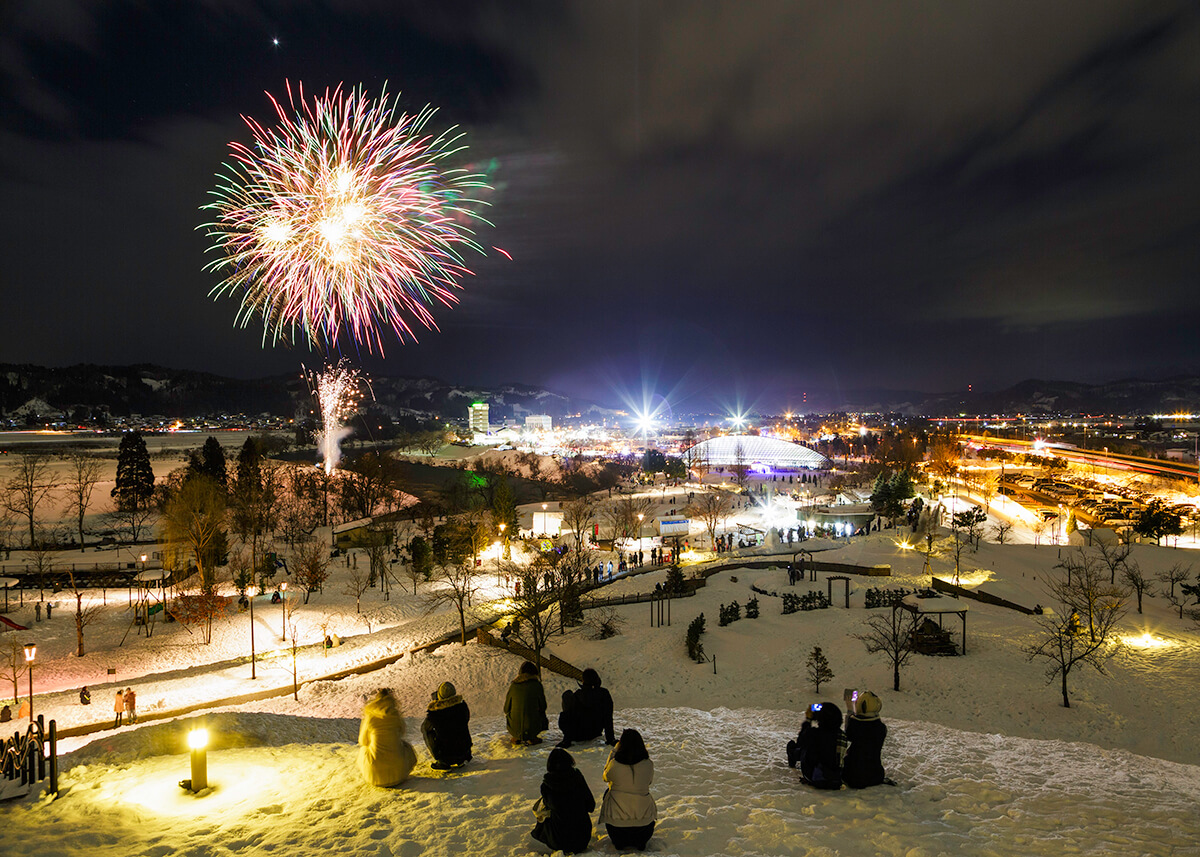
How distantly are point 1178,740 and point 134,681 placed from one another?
28.1 metres

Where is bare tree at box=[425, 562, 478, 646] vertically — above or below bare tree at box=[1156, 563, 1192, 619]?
below

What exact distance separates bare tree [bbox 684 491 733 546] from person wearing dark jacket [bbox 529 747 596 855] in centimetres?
3389

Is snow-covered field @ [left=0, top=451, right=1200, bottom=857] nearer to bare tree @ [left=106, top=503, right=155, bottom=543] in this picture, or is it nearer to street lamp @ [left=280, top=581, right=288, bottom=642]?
street lamp @ [left=280, top=581, right=288, bottom=642]

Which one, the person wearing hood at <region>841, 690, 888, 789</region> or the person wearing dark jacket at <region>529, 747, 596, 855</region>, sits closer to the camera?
the person wearing dark jacket at <region>529, 747, 596, 855</region>

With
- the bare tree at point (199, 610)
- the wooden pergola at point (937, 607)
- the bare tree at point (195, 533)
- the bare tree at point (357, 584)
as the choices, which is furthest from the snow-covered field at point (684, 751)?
the bare tree at point (195, 533)

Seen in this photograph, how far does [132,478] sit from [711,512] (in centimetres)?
4709

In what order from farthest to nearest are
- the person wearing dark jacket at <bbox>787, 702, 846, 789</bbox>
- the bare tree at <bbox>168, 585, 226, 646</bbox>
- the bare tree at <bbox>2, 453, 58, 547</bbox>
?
1. the bare tree at <bbox>2, 453, 58, 547</bbox>
2. the bare tree at <bbox>168, 585, 226, 646</bbox>
3. the person wearing dark jacket at <bbox>787, 702, 846, 789</bbox>

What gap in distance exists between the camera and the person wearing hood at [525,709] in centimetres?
816

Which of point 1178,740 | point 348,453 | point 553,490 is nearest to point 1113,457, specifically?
point 553,490

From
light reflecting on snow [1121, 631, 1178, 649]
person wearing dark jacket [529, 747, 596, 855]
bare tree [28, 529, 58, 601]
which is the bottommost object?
light reflecting on snow [1121, 631, 1178, 649]

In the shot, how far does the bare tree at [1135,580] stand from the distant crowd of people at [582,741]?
66.9ft

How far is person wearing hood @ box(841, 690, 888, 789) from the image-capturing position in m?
6.93

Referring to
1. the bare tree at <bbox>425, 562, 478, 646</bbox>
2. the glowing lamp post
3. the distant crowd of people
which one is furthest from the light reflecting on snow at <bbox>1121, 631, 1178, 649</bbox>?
the glowing lamp post

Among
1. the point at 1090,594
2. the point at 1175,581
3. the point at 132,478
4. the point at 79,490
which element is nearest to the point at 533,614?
the point at 1090,594
